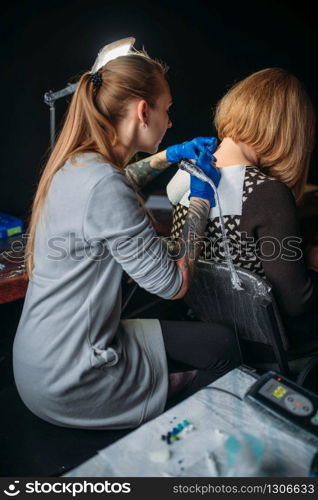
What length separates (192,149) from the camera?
149 centimetres

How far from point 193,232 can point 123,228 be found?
0.86ft

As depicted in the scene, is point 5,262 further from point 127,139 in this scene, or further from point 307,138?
point 307,138

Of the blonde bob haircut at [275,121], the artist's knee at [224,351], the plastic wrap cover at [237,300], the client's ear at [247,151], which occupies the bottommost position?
the artist's knee at [224,351]

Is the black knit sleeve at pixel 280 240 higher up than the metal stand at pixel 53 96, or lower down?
A: lower down

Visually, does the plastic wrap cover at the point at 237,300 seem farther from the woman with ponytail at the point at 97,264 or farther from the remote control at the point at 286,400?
the remote control at the point at 286,400

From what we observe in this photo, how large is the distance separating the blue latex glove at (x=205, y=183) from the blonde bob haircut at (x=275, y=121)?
0.17m

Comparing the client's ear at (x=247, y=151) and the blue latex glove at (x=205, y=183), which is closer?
the blue latex glove at (x=205, y=183)

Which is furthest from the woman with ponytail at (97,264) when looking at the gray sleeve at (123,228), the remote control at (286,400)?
the remote control at (286,400)

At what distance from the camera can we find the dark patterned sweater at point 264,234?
49.6 inches

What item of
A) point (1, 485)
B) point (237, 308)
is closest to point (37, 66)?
point (237, 308)

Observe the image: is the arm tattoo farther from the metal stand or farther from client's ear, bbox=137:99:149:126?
the metal stand

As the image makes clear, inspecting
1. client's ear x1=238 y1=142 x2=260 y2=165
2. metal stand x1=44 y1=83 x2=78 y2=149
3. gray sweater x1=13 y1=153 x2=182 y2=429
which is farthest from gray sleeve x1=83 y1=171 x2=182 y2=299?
metal stand x1=44 y1=83 x2=78 y2=149

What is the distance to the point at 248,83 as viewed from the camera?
56.4 inches

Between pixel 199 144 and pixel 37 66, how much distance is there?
3.05 feet
